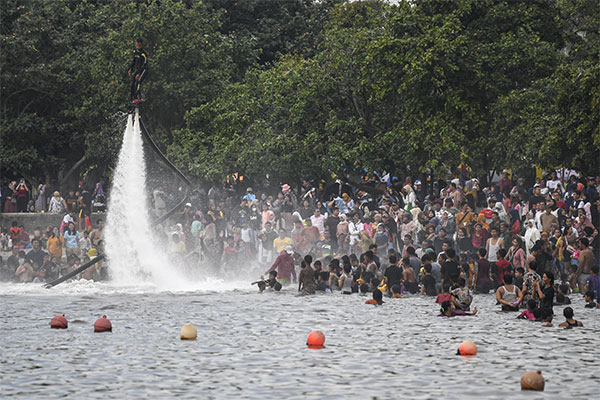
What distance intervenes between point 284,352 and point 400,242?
561 inches

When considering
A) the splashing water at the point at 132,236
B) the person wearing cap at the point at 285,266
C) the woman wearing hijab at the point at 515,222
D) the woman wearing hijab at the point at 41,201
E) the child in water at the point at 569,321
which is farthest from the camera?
the woman wearing hijab at the point at 41,201

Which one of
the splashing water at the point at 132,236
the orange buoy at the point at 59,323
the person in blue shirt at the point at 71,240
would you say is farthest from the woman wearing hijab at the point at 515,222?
the person in blue shirt at the point at 71,240

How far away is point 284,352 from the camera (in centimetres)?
1675

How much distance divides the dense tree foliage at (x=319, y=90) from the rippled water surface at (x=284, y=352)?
1078 centimetres

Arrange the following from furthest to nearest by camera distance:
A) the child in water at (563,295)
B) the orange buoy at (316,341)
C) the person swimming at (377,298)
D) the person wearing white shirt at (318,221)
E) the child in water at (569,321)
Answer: the person wearing white shirt at (318,221)
the person swimming at (377,298)
the child in water at (563,295)
the child in water at (569,321)
the orange buoy at (316,341)

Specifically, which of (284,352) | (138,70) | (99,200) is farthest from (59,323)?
(99,200)

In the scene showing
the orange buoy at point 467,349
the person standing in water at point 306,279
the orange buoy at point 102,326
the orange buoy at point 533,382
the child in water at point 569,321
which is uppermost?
the person standing in water at point 306,279

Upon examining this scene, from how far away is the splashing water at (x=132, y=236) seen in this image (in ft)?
98.7

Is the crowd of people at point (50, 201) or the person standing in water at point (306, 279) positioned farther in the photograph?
the crowd of people at point (50, 201)

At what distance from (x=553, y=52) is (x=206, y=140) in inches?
600

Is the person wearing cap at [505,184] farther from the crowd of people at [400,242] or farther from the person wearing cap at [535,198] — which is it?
the person wearing cap at [535,198]

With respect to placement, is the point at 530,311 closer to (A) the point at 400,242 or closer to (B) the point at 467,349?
(B) the point at 467,349

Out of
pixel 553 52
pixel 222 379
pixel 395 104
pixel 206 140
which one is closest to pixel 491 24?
pixel 553 52

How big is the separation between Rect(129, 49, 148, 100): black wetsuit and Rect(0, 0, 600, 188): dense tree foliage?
34.8ft
